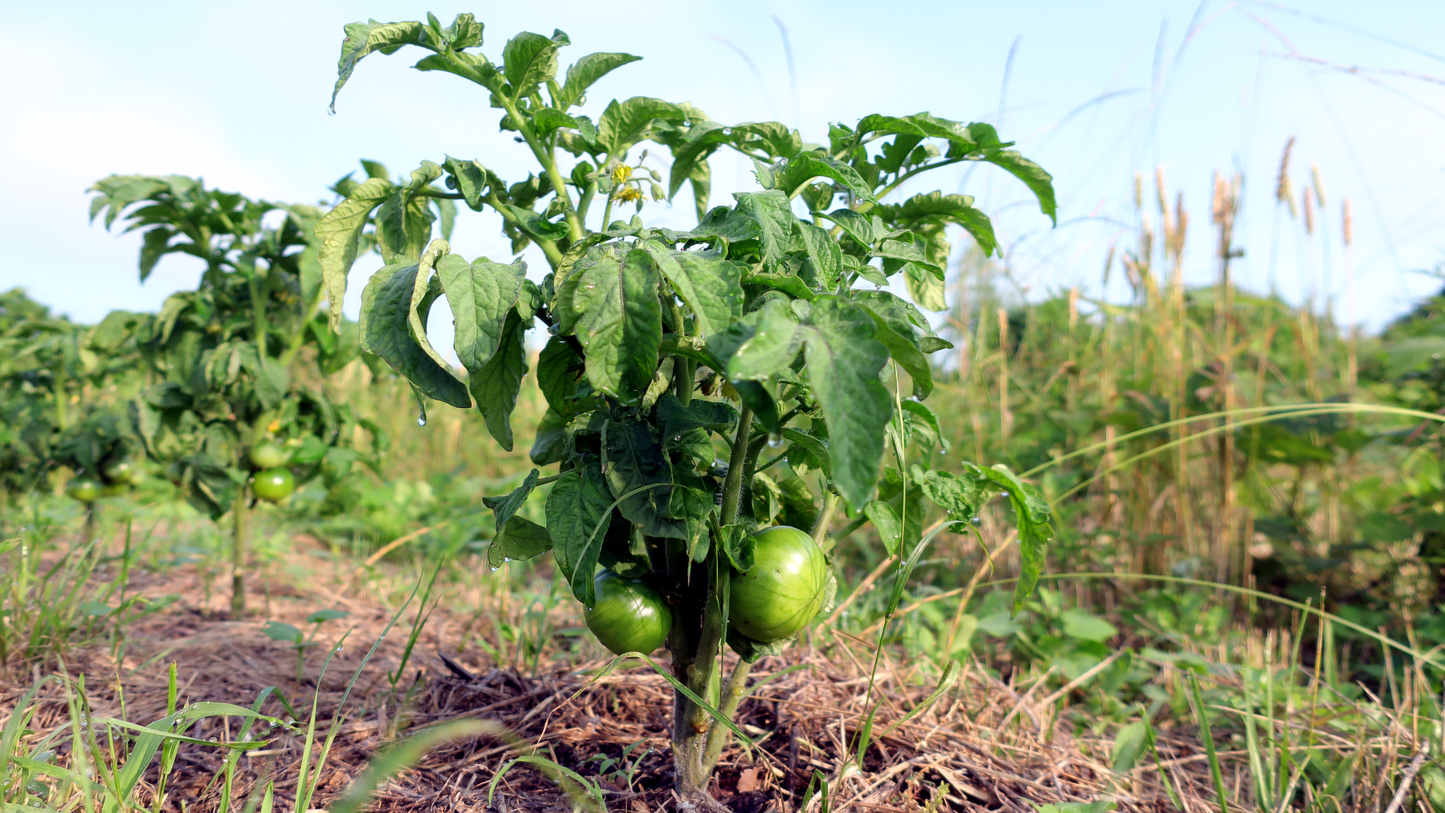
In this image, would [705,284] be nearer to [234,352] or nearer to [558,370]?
[558,370]

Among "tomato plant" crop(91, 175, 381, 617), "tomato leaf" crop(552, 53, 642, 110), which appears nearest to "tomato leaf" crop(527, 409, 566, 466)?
"tomato leaf" crop(552, 53, 642, 110)

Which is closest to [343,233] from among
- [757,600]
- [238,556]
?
[757,600]

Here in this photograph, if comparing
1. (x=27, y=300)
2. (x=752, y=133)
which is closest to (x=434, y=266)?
(x=752, y=133)

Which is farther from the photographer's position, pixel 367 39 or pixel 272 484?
pixel 272 484

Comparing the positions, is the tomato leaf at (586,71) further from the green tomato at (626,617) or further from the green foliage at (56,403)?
the green foliage at (56,403)

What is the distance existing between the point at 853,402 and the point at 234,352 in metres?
→ 2.00

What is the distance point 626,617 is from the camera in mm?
1180

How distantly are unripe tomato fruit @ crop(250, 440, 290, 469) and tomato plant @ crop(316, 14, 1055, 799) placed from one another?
4.58 ft

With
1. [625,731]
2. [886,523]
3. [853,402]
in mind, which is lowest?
[625,731]

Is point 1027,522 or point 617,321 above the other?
point 617,321

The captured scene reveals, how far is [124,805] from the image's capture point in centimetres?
115

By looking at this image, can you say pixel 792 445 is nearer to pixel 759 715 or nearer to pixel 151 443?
pixel 759 715

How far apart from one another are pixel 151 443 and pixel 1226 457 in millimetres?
3475

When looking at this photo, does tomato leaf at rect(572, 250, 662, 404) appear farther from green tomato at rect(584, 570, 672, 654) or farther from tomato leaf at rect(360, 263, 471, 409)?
green tomato at rect(584, 570, 672, 654)
